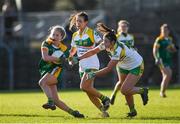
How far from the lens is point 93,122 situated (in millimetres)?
14586

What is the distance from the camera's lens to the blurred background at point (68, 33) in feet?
99.0

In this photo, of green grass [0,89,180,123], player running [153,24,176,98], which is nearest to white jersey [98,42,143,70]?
green grass [0,89,180,123]

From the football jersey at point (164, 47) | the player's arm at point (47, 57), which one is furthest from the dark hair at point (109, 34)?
the football jersey at point (164, 47)

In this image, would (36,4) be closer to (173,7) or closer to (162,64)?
(173,7)

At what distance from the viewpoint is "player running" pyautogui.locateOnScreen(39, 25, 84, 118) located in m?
15.6

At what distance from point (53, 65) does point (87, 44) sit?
33.9 inches

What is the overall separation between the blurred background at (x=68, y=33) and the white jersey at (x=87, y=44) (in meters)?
Result: 11.6

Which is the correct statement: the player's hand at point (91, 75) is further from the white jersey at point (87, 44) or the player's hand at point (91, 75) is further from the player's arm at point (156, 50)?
the player's arm at point (156, 50)

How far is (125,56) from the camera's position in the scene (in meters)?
15.7

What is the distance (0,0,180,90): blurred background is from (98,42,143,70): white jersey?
466 inches

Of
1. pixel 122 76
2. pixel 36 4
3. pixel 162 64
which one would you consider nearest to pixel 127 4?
pixel 162 64

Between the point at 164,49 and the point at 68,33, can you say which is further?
the point at 68,33

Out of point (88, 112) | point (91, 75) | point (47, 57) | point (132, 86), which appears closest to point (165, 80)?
point (88, 112)

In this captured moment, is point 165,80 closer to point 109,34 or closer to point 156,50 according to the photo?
point 156,50
